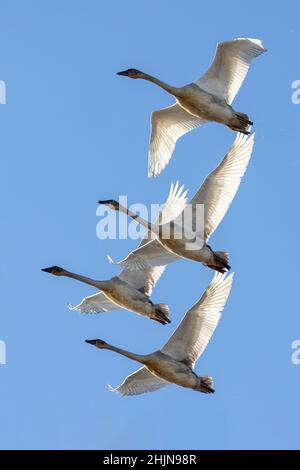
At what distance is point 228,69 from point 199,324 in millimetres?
5913

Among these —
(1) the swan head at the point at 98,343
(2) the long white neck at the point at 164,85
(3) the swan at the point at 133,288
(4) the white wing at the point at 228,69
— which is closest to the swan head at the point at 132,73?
(2) the long white neck at the point at 164,85

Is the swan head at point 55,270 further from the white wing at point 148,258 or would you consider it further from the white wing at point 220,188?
the white wing at point 220,188

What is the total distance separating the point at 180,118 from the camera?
70.4m

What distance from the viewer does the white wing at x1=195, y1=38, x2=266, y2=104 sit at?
224 feet

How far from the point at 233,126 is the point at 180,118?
289 cm

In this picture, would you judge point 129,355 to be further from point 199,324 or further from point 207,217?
point 207,217

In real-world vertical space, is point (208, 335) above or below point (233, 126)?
below

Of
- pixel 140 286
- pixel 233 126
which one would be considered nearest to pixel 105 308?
pixel 140 286

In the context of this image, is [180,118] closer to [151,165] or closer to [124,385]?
[151,165]

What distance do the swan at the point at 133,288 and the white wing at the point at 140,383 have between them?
1292 mm

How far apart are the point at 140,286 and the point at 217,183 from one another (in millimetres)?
3654

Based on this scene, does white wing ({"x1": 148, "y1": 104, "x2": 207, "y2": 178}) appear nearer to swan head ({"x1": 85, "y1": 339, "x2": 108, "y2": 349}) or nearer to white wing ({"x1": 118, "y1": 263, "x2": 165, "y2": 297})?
white wing ({"x1": 118, "y1": 263, "x2": 165, "y2": 297})

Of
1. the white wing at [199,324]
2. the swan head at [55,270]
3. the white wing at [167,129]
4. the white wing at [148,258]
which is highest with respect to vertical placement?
the white wing at [167,129]

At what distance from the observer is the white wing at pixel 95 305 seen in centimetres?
7088
